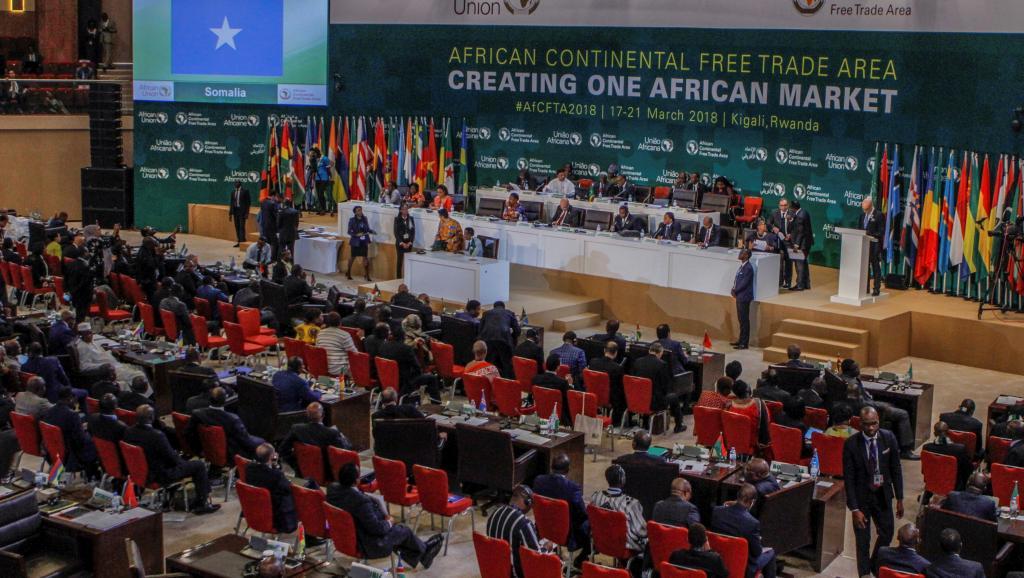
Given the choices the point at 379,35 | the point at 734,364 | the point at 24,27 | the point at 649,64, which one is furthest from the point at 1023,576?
the point at 24,27

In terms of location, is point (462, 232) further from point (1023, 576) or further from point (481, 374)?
point (1023, 576)

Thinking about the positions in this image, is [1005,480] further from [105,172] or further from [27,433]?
[105,172]

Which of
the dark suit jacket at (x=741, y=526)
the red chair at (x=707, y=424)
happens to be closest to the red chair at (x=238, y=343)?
the red chair at (x=707, y=424)

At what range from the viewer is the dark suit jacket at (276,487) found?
36.5ft

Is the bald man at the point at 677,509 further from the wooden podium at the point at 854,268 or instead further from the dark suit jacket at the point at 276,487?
the wooden podium at the point at 854,268

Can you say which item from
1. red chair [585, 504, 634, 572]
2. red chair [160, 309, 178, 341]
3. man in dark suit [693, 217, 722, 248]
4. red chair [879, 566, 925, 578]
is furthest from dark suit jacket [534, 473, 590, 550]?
man in dark suit [693, 217, 722, 248]

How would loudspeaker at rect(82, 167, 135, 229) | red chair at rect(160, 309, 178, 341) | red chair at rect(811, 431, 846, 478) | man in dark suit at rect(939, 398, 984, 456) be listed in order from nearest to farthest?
→ red chair at rect(811, 431, 846, 478) → man in dark suit at rect(939, 398, 984, 456) → red chair at rect(160, 309, 178, 341) → loudspeaker at rect(82, 167, 135, 229)

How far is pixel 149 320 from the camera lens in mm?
18281

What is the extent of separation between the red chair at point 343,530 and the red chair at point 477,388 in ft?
14.1

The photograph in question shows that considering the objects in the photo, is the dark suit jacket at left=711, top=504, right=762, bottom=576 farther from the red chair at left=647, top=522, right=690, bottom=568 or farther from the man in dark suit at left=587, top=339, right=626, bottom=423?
the man in dark suit at left=587, top=339, right=626, bottom=423

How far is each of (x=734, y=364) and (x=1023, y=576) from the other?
17.1 feet

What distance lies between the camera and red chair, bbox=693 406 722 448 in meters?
13.6

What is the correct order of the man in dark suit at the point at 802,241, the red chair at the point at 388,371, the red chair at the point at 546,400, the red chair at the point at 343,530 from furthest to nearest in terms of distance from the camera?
1. the man in dark suit at the point at 802,241
2. the red chair at the point at 388,371
3. the red chair at the point at 546,400
4. the red chair at the point at 343,530

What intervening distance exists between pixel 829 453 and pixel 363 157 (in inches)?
685
